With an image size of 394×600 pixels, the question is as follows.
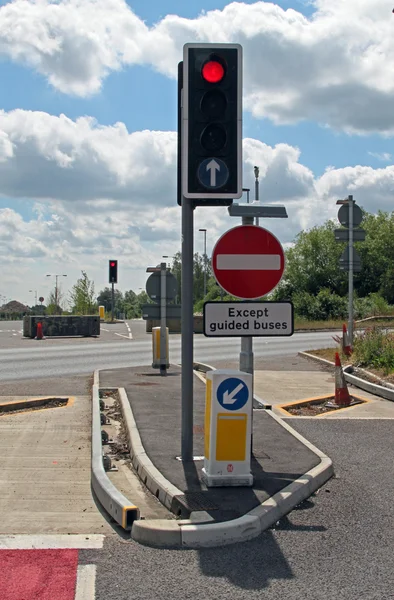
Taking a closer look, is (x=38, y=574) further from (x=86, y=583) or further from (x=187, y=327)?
(x=187, y=327)

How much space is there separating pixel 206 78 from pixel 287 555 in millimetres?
4166

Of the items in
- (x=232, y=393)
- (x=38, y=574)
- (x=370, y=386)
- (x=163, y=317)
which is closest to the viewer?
(x=38, y=574)

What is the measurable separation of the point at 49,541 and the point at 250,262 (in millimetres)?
3076

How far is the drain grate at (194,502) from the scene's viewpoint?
5.73 metres

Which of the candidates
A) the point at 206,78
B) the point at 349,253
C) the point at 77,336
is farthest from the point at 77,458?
the point at 77,336

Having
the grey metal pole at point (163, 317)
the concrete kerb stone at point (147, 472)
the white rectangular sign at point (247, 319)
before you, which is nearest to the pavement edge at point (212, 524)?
the concrete kerb stone at point (147, 472)

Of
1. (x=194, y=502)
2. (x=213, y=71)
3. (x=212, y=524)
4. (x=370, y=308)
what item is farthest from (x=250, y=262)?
(x=370, y=308)

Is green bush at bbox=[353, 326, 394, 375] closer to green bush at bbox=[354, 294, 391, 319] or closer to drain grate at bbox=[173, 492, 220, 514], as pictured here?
drain grate at bbox=[173, 492, 220, 514]

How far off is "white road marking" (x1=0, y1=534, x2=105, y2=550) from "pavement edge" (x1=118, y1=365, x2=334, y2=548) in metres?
0.31

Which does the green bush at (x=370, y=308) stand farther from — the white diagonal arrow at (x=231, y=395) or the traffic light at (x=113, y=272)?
the white diagonal arrow at (x=231, y=395)

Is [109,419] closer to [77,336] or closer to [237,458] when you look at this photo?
[237,458]

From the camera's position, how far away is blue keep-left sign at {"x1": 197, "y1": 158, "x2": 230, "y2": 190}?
268 inches

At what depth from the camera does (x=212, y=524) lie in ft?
17.6

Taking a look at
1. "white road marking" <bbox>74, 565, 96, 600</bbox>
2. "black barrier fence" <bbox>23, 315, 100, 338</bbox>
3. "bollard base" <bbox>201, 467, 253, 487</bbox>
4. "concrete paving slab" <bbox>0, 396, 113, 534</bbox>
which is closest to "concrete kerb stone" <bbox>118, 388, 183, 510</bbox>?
"bollard base" <bbox>201, 467, 253, 487</bbox>
